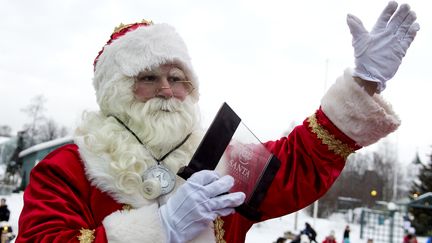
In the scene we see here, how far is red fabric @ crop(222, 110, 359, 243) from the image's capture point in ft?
7.63

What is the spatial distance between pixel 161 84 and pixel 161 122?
0.24 m

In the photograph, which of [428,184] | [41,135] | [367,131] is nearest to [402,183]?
[428,184]

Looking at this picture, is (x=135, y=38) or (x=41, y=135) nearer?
(x=135, y=38)

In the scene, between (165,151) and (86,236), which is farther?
(165,151)

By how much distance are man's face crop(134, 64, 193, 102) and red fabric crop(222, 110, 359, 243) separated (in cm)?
70

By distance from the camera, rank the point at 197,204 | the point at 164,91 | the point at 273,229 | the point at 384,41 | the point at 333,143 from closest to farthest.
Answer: the point at 197,204 < the point at 384,41 < the point at 333,143 < the point at 164,91 < the point at 273,229

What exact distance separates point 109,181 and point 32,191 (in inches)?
15.2

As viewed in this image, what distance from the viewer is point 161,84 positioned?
255 cm

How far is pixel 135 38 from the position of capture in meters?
2.71

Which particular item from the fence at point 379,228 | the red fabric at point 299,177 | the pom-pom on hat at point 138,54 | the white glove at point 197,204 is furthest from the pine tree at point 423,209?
the white glove at point 197,204

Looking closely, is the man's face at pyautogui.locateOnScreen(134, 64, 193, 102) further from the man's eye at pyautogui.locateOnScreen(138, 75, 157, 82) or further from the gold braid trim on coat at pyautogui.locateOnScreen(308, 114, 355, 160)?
the gold braid trim on coat at pyautogui.locateOnScreen(308, 114, 355, 160)

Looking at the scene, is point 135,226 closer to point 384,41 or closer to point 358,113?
point 358,113

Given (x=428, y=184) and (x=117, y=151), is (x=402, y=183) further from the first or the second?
(x=117, y=151)

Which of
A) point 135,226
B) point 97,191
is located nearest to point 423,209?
point 97,191
